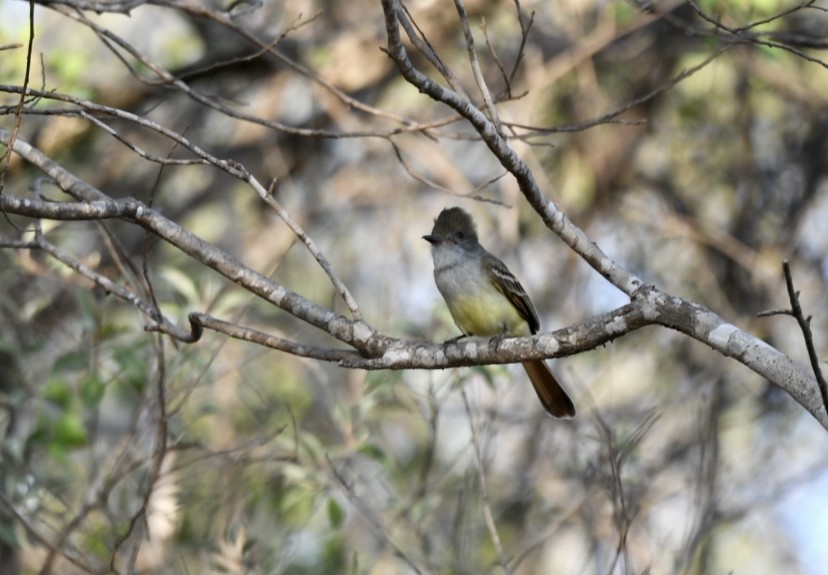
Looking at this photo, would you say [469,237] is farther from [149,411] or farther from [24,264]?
[24,264]

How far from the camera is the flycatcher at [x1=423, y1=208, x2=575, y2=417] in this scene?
535cm

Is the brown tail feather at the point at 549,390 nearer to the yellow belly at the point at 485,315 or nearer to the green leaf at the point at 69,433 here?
the yellow belly at the point at 485,315

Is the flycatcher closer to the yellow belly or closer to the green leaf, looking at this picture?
the yellow belly

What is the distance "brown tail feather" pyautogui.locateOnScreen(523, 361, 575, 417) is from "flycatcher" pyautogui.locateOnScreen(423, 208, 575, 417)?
12mm

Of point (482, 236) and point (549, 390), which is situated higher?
point (482, 236)

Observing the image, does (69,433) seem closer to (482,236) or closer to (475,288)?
(475,288)

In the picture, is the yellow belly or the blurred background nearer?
the yellow belly

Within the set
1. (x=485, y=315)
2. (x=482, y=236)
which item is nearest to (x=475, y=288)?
(x=485, y=315)

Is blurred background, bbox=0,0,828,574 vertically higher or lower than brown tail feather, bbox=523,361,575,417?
higher

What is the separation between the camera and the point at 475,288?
17.7 ft

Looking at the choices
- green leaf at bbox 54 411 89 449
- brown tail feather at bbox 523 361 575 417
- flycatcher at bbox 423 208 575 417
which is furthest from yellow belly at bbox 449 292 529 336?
green leaf at bbox 54 411 89 449

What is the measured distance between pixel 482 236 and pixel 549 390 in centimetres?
399

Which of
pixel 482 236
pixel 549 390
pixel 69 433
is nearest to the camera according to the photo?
pixel 549 390

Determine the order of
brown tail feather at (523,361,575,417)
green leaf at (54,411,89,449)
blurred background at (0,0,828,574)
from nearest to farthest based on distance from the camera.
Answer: brown tail feather at (523,361,575,417) → green leaf at (54,411,89,449) → blurred background at (0,0,828,574)
